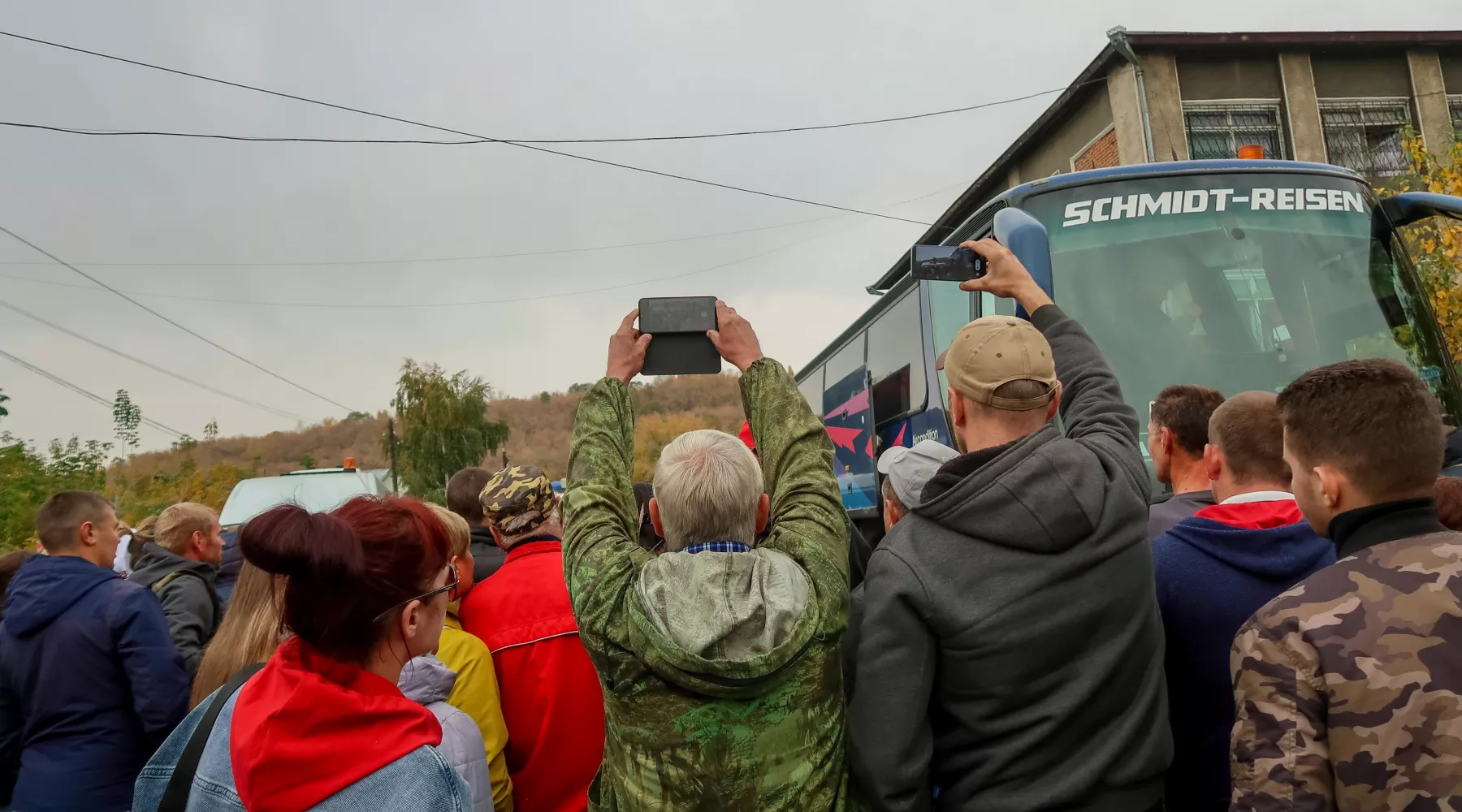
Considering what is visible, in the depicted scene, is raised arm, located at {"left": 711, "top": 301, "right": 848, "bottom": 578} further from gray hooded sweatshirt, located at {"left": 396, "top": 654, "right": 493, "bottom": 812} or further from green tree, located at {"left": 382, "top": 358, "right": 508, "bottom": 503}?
green tree, located at {"left": 382, "top": 358, "right": 508, "bottom": 503}

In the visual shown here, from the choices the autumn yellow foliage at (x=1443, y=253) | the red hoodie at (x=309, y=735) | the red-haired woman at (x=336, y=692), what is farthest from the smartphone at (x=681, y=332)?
the autumn yellow foliage at (x=1443, y=253)

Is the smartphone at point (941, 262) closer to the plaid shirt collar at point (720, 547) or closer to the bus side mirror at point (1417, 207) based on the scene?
the plaid shirt collar at point (720, 547)

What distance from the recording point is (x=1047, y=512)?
2.06 metres

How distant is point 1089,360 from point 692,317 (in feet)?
3.74

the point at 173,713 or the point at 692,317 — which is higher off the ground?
the point at 692,317

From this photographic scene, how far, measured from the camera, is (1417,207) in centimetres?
475

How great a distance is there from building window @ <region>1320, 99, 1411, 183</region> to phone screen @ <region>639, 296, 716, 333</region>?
2166 cm

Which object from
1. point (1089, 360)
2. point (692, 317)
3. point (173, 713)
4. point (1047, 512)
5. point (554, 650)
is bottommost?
point (173, 713)

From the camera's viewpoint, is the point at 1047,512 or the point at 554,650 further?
the point at 554,650

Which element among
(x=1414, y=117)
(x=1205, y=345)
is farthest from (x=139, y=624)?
(x=1414, y=117)

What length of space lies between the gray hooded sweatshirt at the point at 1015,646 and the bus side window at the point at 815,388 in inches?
338

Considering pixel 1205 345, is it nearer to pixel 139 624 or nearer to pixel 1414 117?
pixel 139 624

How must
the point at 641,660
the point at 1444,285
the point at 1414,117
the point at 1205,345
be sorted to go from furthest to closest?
the point at 1414,117
the point at 1444,285
the point at 1205,345
the point at 641,660

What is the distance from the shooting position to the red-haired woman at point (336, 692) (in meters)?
1.59
